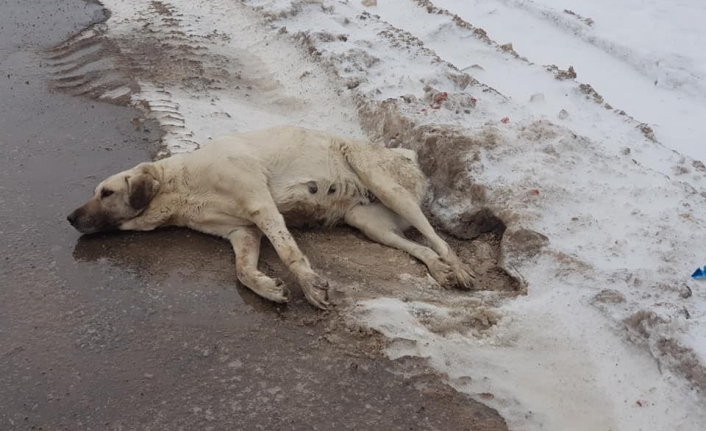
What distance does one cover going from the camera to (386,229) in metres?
5.75

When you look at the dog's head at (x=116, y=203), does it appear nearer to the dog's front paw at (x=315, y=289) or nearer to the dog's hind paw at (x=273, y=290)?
the dog's hind paw at (x=273, y=290)

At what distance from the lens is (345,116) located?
7977 mm

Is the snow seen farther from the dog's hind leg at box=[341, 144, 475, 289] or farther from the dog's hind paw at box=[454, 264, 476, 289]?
the dog's hind leg at box=[341, 144, 475, 289]

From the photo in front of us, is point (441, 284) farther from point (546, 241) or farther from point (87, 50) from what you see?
point (87, 50)

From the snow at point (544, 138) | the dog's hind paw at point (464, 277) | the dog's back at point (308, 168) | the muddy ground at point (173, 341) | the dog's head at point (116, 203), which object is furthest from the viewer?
the dog's back at point (308, 168)

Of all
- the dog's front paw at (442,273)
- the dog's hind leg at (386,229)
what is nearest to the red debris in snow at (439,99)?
the dog's hind leg at (386,229)

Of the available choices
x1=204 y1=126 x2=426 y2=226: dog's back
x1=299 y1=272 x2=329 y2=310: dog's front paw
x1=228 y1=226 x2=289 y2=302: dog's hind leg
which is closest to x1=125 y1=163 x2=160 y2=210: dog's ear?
x1=204 y1=126 x2=426 y2=226: dog's back

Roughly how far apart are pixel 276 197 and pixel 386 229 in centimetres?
105

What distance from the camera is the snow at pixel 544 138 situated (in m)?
3.91

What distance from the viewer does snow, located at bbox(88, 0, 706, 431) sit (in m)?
3.91

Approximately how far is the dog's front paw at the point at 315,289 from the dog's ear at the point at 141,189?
1.66 meters

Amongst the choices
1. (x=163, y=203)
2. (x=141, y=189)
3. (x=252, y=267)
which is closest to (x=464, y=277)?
(x=252, y=267)

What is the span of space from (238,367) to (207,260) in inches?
54.5

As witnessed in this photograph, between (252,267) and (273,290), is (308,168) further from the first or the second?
(273,290)
